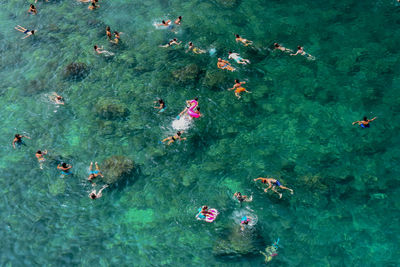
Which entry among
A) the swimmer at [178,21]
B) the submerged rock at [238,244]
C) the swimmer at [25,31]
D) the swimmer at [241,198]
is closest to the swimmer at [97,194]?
the submerged rock at [238,244]

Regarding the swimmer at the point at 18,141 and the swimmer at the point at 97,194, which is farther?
the swimmer at the point at 18,141

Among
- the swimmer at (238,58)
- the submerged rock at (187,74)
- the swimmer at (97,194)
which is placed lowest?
the swimmer at (97,194)

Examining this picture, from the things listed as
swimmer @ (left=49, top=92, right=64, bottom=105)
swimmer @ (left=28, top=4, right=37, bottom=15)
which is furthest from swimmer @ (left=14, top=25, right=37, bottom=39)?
swimmer @ (left=49, top=92, right=64, bottom=105)

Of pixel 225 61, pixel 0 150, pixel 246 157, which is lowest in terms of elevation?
pixel 0 150

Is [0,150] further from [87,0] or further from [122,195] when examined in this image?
[87,0]

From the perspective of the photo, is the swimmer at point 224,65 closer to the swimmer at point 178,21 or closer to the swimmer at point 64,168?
the swimmer at point 178,21

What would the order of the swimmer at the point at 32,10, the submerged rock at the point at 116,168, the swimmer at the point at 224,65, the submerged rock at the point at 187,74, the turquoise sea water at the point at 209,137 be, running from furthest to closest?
1. the swimmer at the point at 32,10
2. the swimmer at the point at 224,65
3. the submerged rock at the point at 187,74
4. the submerged rock at the point at 116,168
5. the turquoise sea water at the point at 209,137

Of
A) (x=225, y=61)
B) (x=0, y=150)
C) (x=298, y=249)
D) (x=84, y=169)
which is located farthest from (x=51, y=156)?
(x=298, y=249)
